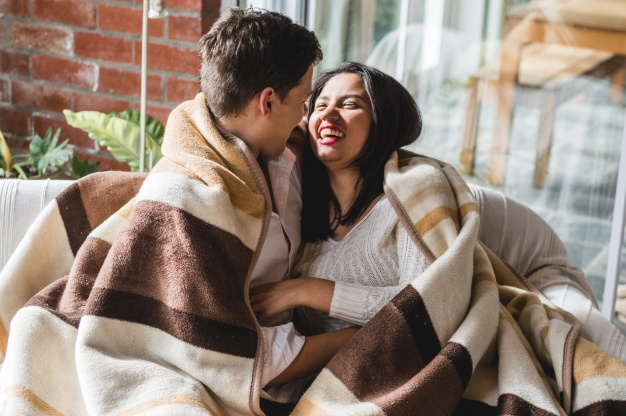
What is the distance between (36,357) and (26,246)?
1.17 feet

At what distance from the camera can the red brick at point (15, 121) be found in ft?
10.0

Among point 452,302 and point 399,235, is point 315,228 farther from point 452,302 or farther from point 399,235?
point 452,302

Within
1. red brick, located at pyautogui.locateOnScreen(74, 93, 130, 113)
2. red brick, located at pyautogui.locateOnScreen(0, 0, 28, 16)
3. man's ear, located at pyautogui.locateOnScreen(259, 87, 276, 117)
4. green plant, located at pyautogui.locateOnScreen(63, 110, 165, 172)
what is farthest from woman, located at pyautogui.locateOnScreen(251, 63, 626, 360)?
red brick, located at pyautogui.locateOnScreen(0, 0, 28, 16)

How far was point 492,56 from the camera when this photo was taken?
282 centimetres

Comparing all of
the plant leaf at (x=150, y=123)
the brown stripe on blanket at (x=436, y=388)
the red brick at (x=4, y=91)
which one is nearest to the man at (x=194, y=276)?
the brown stripe on blanket at (x=436, y=388)

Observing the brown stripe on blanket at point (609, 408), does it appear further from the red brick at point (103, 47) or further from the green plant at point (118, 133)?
the red brick at point (103, 47)

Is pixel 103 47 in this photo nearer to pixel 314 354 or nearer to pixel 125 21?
pixel 125 21

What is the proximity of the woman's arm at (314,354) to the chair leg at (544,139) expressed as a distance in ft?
4.31

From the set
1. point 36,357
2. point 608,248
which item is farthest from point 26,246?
point 608,248

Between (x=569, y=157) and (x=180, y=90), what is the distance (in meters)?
1.30

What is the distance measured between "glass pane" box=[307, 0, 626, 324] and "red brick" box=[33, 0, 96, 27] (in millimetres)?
737

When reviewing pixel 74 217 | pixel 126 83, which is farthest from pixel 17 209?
pixel 126 83

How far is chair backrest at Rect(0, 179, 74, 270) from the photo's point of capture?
2.05 metres

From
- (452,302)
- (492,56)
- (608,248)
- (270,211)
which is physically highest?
(492,56)
